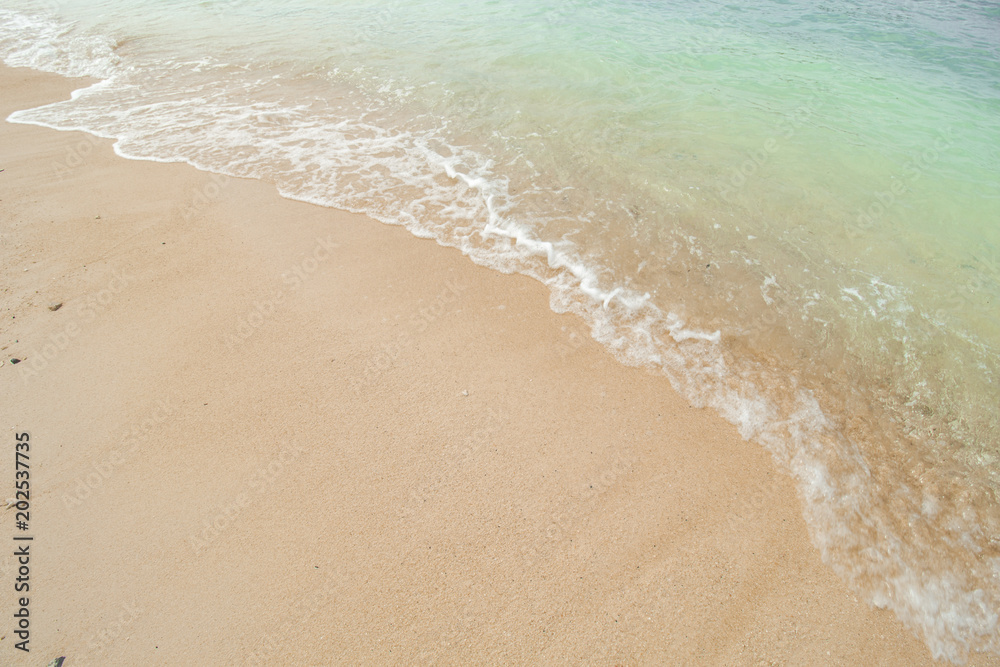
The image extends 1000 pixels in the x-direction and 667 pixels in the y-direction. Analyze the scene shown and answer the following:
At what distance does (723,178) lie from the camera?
6.25 metres

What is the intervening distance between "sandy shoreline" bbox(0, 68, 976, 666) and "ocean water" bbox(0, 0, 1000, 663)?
0.49m

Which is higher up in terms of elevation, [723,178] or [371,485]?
[723,178]

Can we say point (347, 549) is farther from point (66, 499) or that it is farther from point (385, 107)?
point (385, 107)

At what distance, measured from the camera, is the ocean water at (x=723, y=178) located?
3.48 meters

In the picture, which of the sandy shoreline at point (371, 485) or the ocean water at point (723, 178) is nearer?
the sandy shoreline at point (371, 485)

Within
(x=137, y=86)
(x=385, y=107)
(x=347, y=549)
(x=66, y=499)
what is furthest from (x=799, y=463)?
(x=137, y=86)

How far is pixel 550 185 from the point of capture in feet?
20.2

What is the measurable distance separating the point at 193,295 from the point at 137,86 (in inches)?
297

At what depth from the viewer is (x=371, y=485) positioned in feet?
10.8

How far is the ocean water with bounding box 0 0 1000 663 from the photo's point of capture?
3.48 meters

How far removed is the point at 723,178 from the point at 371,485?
5753mm

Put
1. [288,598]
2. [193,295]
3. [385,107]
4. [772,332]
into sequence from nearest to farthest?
[288,598] < [772,332] < [193,295] < [385,107]

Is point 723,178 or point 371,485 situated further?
point 723,178

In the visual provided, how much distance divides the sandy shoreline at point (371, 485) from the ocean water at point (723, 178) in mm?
487
